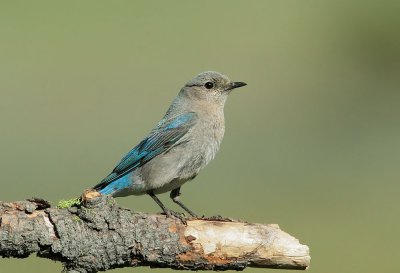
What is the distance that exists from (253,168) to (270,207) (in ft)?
10.2

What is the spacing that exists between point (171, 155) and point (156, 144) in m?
0.25

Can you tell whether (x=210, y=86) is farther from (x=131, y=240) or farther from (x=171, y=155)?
(x=131, y=240)

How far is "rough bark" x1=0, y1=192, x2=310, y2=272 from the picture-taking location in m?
9.27

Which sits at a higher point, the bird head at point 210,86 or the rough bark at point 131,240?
the bird head at point 210,86

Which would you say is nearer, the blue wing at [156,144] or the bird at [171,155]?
the bird at [171,155]

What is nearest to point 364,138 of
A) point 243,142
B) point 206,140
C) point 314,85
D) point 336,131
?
point 336,131

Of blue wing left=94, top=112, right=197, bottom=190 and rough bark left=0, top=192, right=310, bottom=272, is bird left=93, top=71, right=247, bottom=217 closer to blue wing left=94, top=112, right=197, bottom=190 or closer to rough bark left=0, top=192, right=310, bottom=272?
blue wing left=94, top=112, right=197, bottom=190

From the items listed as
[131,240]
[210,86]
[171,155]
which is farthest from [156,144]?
[131,240]

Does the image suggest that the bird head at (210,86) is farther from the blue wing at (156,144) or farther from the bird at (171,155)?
the blue wing at (156,144)

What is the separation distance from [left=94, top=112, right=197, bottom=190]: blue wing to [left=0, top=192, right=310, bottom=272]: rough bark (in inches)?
87.0

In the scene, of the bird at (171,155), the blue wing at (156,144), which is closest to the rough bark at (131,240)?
the bird at (171,155)

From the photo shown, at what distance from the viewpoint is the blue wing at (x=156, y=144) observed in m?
12.2

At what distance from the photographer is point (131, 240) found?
31.4 feet

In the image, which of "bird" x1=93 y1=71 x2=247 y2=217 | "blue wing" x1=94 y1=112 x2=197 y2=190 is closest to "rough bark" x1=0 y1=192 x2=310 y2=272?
"bird" x1=93 y1=71 x2=247 y2=217
